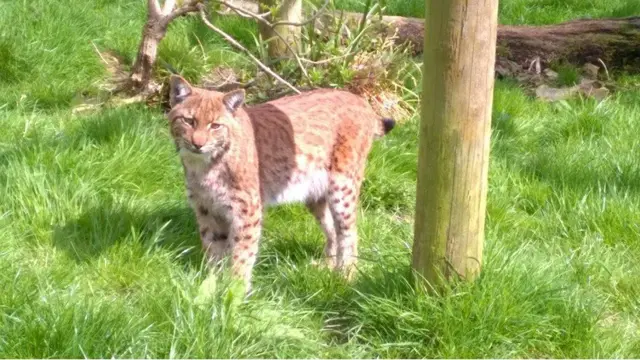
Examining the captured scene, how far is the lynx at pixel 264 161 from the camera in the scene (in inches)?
190

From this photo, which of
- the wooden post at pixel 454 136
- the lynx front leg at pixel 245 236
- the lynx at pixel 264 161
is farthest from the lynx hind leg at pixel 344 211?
the wooden post at pixel 454 136

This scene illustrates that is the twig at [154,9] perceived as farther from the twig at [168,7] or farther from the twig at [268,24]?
the twig at [268,24]

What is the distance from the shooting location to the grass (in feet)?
12.6

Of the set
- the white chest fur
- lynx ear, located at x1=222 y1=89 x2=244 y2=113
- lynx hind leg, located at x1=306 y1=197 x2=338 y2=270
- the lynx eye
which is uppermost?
lynx ear, located at x1=222 y1=89 x2=244 y2=113

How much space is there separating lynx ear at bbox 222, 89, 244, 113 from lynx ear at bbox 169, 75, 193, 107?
209 mm

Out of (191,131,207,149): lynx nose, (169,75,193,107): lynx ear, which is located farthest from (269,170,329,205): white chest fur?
(169,75,193,107): lynx ear

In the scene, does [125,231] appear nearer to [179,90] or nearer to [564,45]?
[179,90]

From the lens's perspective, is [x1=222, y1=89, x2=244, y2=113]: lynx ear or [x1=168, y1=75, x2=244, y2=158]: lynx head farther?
[x1=222, y1=89, x2=244, y2=113]: lynx ear

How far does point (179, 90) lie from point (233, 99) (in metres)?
0.30

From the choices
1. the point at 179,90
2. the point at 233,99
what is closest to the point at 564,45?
the point at 233,99

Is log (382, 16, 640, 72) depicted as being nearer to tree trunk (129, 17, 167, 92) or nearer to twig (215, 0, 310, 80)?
twig (215, 0, 310, 80)

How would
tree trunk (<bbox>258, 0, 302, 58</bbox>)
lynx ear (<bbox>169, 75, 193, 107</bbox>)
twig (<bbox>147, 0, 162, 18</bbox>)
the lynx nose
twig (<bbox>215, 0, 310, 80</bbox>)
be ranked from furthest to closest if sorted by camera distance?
tree trunk (<bbox>258, 0, 302, 58</bbox>), twig (<bbox>147, 0, 162, 18</bbox>), twig (<bbox>215, 0, 310, 80</bbox>), lynx ear (<bbox>169, 75, 193, 107</bbox>), the lynx nose

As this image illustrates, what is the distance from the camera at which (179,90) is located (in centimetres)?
497

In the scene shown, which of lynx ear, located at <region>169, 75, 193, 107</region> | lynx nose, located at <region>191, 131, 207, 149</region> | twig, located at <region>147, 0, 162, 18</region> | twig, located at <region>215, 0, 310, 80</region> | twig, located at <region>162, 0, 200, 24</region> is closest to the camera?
lynx nose, located at <region>191, 131, 207, 149</region>
